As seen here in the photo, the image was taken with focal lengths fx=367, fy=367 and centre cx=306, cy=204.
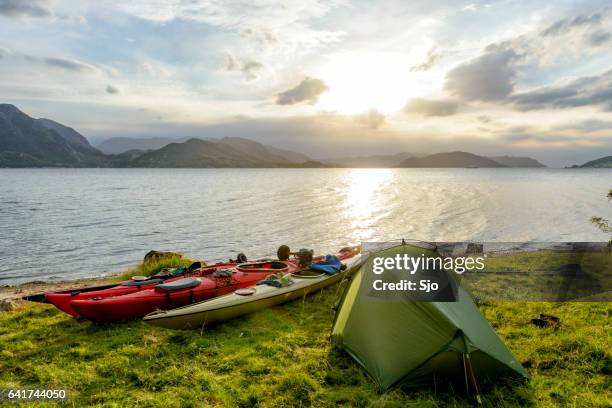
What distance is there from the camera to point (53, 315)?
13.3 metres

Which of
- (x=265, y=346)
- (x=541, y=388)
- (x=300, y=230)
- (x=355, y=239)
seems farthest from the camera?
(x=300, y=230)

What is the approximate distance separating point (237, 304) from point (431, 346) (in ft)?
22.1

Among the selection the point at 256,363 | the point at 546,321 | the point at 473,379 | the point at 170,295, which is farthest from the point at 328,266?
the point at 473,379

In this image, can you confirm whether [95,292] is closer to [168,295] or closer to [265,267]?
[168,295]

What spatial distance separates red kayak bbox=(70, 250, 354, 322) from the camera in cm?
1166

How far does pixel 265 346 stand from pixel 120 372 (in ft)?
11.7

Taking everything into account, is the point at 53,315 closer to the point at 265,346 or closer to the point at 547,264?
the point at 265,346

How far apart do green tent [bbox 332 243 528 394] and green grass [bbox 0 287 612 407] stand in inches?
12.4

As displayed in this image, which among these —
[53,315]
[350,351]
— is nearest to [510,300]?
[350,351]

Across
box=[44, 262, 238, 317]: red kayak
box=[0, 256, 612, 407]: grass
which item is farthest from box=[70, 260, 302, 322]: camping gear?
box=[0, 256, 612, 407]: grass

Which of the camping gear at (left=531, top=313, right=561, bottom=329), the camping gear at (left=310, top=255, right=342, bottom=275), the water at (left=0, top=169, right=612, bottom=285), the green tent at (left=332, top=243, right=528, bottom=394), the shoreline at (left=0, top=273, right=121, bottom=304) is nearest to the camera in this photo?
the green tent at (left=332, top=243, right=528, bottom=394)

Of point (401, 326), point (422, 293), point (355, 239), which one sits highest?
point (422, 293)

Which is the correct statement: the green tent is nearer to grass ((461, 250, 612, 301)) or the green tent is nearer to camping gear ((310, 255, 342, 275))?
grass ((461, 250, 612, 301))

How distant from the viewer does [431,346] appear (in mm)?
7340
